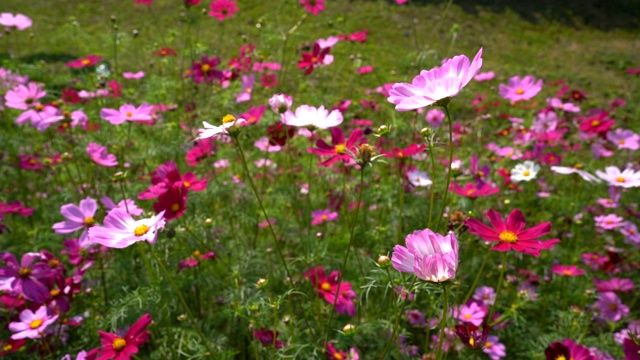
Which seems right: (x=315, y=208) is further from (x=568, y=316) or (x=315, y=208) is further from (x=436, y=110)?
(x=568, y=316)

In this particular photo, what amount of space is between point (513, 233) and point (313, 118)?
0.57 metres

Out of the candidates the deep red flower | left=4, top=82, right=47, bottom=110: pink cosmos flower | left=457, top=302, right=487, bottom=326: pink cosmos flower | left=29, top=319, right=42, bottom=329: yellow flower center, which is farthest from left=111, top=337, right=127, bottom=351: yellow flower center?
left=4, top=82, right=47, bottom=110: pink cosmos flower

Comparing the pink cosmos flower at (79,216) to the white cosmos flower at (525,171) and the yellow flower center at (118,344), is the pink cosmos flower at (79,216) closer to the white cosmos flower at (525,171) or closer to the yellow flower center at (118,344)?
the yellow flower center at (118,344)

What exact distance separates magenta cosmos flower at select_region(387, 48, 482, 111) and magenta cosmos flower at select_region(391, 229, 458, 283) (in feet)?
0.63

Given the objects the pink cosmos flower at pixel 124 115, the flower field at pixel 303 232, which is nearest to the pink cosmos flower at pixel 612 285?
the flower field at pixel 303 232

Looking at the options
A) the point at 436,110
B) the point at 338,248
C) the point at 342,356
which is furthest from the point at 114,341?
the point at 436,110

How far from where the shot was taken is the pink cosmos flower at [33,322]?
1081 mm

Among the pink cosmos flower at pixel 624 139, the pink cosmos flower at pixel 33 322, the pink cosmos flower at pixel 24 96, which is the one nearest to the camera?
the pink cosmos flower at pixel 33 322

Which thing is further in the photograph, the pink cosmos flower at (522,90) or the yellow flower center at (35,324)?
the pink cosmos flower at (522,90)

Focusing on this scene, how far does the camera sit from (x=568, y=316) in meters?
1.38

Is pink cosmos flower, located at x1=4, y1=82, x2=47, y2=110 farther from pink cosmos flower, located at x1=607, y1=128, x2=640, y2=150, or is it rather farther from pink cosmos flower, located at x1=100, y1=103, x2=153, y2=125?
pink cosmos flower, located at x1=607, y1=128, x2=640, y2=150

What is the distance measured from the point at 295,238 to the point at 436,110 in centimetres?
96

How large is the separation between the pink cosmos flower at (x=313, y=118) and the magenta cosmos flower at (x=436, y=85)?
367 mm

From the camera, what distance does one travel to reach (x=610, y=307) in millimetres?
1482
